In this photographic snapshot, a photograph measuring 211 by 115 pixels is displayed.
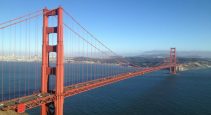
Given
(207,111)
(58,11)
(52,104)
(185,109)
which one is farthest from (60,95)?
(207,111)

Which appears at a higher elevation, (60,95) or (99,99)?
(60,95)

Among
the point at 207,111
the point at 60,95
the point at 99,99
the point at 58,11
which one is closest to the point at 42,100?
the point at 60,95

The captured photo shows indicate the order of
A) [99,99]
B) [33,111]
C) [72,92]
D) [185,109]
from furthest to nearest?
Result: [99,99] < [185,109] < [33,111] < [72,92]

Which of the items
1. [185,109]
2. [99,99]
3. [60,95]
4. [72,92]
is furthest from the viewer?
[99,99]

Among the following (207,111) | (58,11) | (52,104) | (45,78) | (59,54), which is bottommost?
(207,111)

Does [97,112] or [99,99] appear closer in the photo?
[97,112]

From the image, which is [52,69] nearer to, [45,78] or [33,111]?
[45,78]

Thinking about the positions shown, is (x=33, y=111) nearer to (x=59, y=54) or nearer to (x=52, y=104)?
(x=52, y=104)
